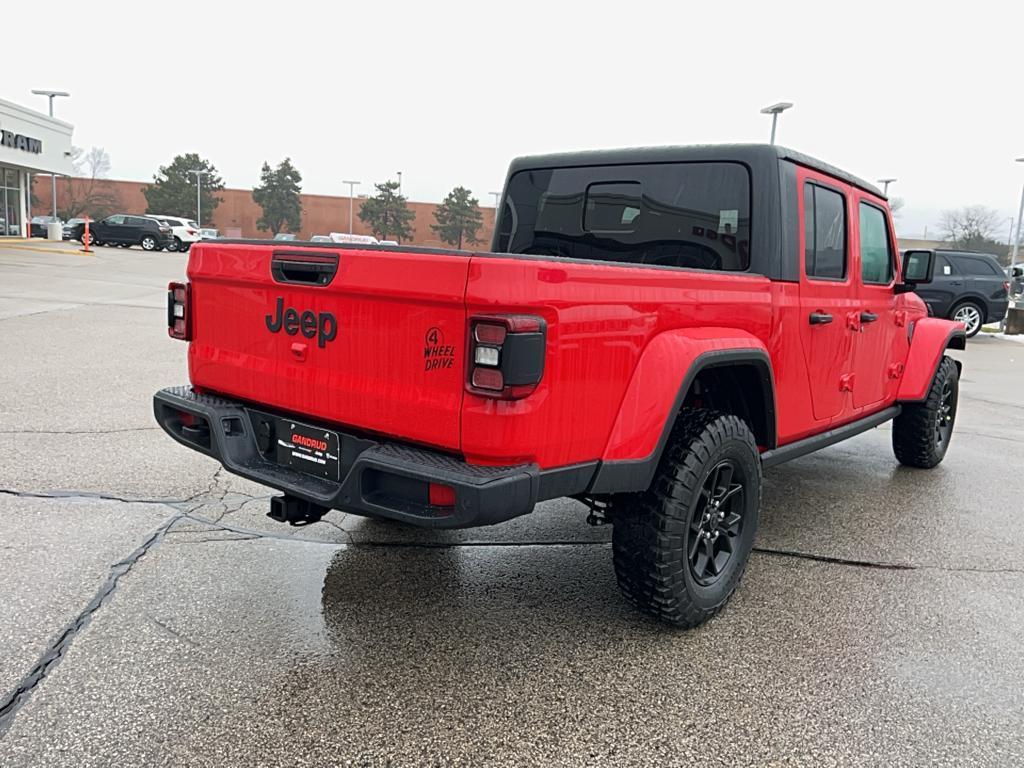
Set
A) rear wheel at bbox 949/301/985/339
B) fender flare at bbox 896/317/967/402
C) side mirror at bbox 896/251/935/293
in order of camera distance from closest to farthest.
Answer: side mirror at bbox 896/251/935/293 → fender flare at bbox 896/317/967/402 → rear wheel at bbox 949/301/985/339

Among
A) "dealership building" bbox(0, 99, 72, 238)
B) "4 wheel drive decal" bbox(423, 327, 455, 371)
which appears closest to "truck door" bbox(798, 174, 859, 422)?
"4 wheel drive decal" bbox(423, 327, 455, 371)

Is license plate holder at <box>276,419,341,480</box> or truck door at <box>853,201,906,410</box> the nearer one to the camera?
license plate holder at <box>276,419,341,480</box>

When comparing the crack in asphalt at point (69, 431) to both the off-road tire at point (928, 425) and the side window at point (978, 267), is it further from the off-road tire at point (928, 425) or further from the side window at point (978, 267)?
the side window at point (978, 267)

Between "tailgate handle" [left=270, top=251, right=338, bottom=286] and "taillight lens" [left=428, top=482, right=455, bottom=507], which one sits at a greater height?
"tailgate handle" [left=270, top=251, right=338, bottom=286]

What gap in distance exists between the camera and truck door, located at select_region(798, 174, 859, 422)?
3906 millimetres

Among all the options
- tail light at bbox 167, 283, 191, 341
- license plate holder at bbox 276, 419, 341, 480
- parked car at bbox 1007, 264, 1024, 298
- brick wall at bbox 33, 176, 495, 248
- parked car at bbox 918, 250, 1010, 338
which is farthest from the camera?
brick wall at bbox 33, 176, 495, 248

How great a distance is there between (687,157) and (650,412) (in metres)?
1.67

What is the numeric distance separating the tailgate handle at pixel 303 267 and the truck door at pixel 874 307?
2989mm

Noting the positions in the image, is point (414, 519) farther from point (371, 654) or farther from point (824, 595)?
point (824, 595)

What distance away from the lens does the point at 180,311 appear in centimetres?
357

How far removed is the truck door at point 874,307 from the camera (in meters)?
4.51

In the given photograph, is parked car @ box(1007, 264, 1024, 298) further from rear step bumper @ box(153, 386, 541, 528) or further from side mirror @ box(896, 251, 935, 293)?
rear step bumper @ box(153, 386, 541, 528)

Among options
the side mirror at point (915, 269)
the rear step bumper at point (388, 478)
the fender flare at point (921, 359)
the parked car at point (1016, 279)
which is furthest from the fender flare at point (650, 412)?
the parked car at point (1016, 279)

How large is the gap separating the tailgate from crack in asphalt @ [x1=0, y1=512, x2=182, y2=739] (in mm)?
944
